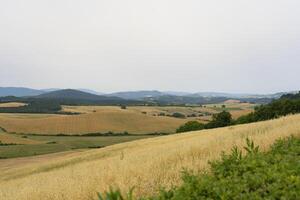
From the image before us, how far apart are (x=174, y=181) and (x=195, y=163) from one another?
5.05 ft

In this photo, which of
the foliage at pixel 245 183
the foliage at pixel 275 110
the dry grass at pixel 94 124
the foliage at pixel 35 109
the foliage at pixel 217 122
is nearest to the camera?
the foliage at pixel 245 183

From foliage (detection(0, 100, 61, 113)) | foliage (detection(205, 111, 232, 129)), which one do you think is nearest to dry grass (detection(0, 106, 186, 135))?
foliage (detection(205, 111, 232, 129))

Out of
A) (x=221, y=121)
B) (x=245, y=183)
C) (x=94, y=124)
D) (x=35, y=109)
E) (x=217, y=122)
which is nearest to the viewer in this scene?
(x=245, y=183)

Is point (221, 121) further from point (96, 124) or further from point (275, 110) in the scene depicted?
point (96, 124)

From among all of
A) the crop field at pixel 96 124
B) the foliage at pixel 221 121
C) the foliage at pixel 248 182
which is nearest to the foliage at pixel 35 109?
the crop field at pixel 96 124

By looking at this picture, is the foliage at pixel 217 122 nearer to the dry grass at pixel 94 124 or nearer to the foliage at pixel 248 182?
the dry grass at pixel 94 124

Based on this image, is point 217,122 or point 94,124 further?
point 94,124

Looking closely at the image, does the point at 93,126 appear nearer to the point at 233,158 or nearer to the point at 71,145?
the point at 71,145

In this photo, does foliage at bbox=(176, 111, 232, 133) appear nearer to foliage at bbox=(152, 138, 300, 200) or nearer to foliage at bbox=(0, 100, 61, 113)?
foliage at bbox=(152, 138, 300, 200)

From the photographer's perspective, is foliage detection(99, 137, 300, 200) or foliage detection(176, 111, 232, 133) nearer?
foliage detection(99, 137, 300, 200)

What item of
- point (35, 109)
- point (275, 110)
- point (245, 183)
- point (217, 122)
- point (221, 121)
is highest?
point (245, 183)

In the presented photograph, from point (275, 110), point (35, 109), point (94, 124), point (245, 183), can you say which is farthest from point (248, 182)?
point (35, 109)

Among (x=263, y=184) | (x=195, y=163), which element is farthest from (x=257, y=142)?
(x=263, y=184)

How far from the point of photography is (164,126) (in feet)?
319
